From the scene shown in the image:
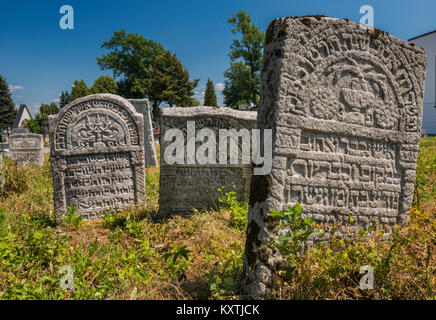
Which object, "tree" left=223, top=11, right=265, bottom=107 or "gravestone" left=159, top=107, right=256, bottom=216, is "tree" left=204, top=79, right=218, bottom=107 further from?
"gravestone" left=159, top=107, right=256, bottom=216

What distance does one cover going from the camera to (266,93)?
2.16 m

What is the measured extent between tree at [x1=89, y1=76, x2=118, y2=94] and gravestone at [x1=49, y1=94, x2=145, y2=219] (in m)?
40.5

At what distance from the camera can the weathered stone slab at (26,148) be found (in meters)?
9.35

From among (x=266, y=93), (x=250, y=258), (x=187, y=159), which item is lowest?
(x=250, y=258)

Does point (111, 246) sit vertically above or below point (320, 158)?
below

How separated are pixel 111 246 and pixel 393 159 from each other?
3.34 metres

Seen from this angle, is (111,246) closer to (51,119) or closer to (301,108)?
(51,119)

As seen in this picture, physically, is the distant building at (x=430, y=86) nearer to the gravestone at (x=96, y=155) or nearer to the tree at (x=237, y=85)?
the tree at (x=237, y=85)

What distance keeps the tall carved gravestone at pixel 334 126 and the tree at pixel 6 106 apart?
45.0 meters

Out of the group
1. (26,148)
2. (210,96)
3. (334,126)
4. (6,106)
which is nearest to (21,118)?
(6,106)

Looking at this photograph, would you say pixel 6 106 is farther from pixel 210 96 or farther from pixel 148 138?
pixel 148 138

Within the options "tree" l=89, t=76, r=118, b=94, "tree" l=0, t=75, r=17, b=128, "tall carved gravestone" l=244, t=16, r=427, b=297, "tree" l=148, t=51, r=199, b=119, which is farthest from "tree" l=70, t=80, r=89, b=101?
"tall carved gravestone" l=244, t=16, r=427, b=297

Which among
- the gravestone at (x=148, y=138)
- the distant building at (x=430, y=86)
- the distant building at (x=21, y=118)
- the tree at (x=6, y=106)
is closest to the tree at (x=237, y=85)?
the distant building at (x=430, y=86)
